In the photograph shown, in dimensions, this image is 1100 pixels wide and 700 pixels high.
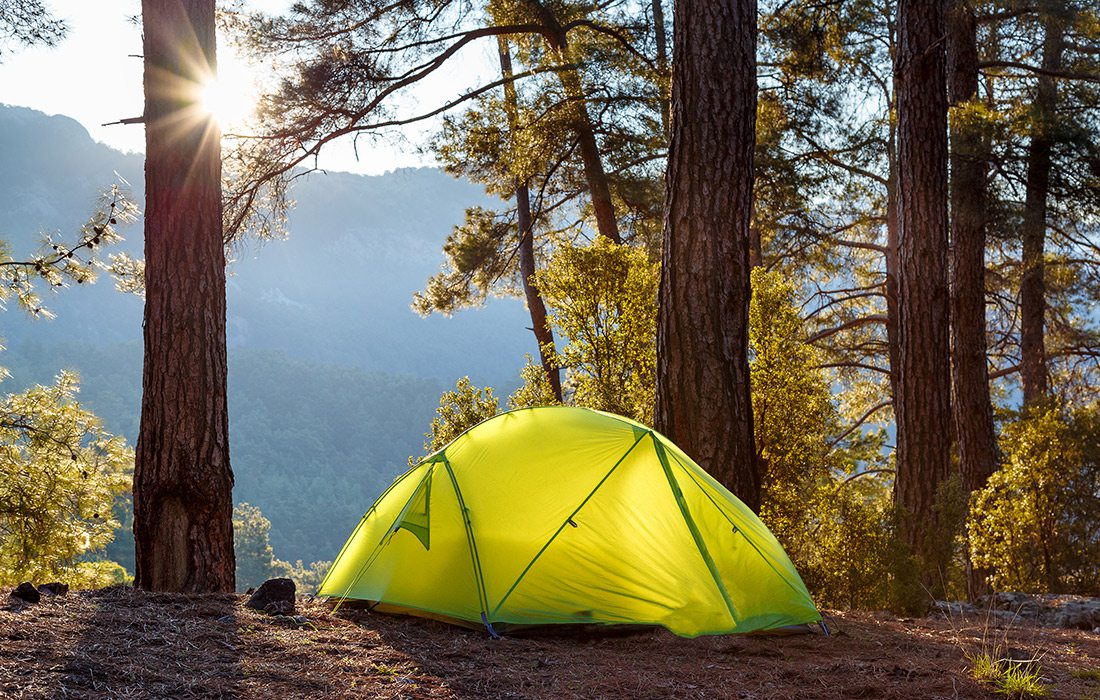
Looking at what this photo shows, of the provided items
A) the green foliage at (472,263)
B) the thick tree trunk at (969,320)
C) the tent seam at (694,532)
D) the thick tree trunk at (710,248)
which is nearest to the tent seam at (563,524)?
the tent seam at (694,532)

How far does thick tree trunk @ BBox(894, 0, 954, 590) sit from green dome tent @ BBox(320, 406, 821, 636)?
3520 millimetres

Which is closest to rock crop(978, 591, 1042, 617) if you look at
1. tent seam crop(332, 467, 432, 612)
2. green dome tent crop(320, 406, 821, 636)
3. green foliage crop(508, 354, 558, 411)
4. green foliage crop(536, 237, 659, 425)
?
green dome tent crop(320, 406, 821, 636)

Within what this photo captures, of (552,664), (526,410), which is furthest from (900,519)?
(552,664)

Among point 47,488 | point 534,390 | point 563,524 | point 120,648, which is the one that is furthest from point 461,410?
point 120,648

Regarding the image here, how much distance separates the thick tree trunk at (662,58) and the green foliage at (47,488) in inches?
273

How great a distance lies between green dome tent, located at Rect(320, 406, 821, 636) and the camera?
352 cm

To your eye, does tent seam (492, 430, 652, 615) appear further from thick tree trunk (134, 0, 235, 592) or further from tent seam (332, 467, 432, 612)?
thick tree trunk (134, 0, 235, 592)

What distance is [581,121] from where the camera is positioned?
9.73 m

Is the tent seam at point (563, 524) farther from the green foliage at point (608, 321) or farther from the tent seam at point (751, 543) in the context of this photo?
the green foliage at point (608, 321)

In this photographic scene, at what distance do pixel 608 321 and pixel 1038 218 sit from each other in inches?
217

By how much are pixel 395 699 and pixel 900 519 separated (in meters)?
4.72

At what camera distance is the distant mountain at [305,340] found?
70.2 metres

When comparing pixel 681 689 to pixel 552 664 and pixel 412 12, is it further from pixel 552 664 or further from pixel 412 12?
pixel 412 12

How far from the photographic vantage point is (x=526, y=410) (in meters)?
4.31
